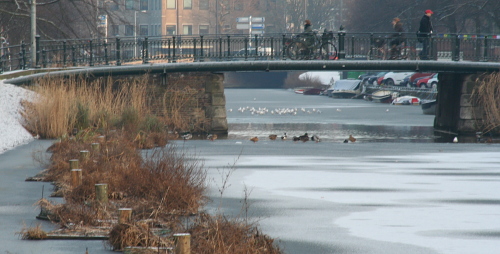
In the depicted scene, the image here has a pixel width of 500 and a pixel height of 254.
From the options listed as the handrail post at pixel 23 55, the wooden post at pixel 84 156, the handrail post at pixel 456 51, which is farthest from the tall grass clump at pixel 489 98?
the wooden post at pixel 84 156

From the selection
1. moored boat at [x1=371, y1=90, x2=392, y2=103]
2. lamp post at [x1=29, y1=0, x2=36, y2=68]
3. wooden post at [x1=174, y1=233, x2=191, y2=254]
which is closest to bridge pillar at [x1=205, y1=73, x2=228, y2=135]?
lamp post at [x1=29, y1=0, x2=36, y2=68]

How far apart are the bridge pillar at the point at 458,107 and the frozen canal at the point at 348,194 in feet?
16.9

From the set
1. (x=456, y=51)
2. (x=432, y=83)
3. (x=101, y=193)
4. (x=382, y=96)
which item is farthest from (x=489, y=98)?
(x=382, y=96)

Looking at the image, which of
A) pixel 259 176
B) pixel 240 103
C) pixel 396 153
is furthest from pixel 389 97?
pixel 259 176

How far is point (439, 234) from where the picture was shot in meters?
10.6

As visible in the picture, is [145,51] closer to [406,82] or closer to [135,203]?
[135,203]

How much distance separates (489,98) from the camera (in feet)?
97.6

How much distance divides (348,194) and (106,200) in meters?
4.71

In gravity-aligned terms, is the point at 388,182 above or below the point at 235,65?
below

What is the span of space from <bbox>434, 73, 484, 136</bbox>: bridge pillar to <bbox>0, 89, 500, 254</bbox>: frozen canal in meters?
5.15

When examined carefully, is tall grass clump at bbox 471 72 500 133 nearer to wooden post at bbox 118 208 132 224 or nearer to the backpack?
the backpack

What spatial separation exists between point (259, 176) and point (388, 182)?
2.40m

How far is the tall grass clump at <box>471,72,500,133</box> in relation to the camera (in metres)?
29.6

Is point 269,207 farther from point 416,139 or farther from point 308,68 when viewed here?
point 308,68
